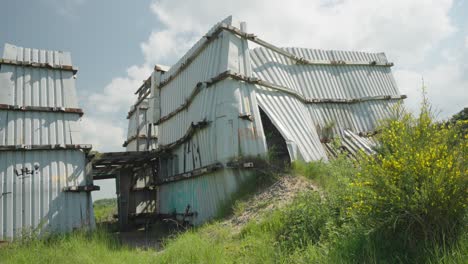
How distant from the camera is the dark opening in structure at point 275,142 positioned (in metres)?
11.0

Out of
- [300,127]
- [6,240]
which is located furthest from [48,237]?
[300,127]

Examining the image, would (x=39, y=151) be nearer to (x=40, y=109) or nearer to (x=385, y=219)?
(x=40, y=109)

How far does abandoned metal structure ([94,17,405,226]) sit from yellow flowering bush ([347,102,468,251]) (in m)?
5.26

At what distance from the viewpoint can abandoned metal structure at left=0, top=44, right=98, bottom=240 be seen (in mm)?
9871

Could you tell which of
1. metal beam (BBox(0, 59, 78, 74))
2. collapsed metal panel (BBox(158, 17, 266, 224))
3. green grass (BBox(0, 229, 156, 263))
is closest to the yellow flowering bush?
green grass (BBox(0, 229, 156, 263))

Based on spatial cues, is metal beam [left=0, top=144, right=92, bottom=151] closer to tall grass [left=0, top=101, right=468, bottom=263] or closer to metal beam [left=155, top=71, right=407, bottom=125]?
metal beam [left=155, top=71, right=407, bottom=125]

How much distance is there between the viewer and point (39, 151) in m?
10.5

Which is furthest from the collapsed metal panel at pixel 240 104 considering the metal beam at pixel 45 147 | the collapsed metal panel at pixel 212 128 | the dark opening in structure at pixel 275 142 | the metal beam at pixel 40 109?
the metal beam at pixel 40 109

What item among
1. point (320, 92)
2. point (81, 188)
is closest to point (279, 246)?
point (81, 188)

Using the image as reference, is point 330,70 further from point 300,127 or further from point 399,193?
point 399,193

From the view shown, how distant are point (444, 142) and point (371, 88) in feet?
38.4

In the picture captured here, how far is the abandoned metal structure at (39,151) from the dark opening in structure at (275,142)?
5731mm

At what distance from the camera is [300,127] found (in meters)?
11.8

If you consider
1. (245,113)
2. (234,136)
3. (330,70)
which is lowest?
(234,136)
